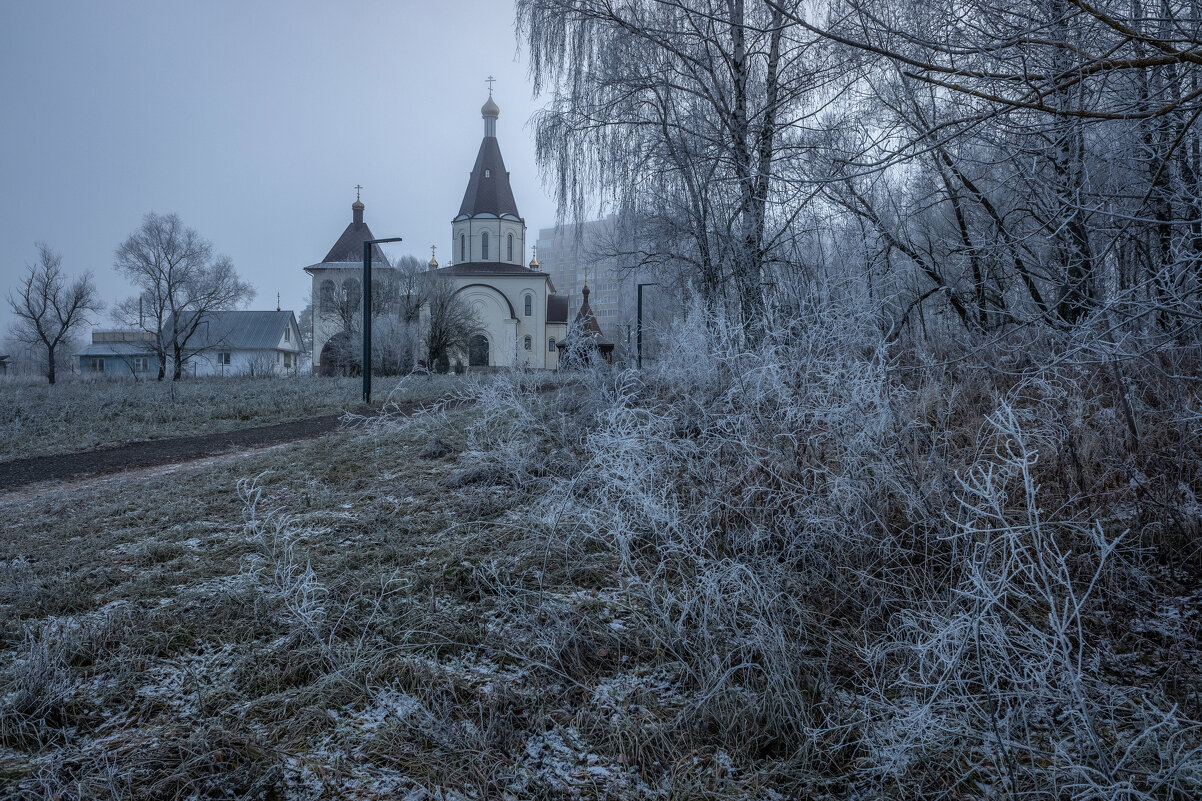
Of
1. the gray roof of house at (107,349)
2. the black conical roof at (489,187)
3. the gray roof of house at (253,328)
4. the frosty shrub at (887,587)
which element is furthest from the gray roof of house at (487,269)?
the frosty shrub at (887,587)

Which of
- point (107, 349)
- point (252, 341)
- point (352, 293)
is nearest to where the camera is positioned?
point (352, 293)

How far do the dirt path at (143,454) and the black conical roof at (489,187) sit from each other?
43375mm

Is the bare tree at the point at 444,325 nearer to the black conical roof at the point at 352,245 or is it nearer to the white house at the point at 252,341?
the black conical roof at the point at 352,245

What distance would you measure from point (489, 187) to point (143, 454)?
150 ft

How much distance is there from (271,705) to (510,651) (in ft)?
2.64

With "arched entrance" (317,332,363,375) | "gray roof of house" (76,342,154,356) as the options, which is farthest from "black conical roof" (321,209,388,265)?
"gray roof of house" (76,342,154,356)

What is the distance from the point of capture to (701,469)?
3717mm

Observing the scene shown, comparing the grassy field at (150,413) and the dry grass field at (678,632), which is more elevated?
the grassy field at (150,413)

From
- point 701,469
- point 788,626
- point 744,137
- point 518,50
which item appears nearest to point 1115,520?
point 788,626

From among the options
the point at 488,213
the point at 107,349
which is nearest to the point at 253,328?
the point at 107,349

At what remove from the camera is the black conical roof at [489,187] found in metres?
49.6

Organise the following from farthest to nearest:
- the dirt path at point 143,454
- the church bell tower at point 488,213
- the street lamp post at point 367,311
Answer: the church bell tower at point 488,213
the street lamp post at point 367,311
the dirt path at point 143,454

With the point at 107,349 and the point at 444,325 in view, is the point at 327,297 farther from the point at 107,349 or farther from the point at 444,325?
the point at 107,349

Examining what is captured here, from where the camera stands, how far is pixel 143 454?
24.7 ft
